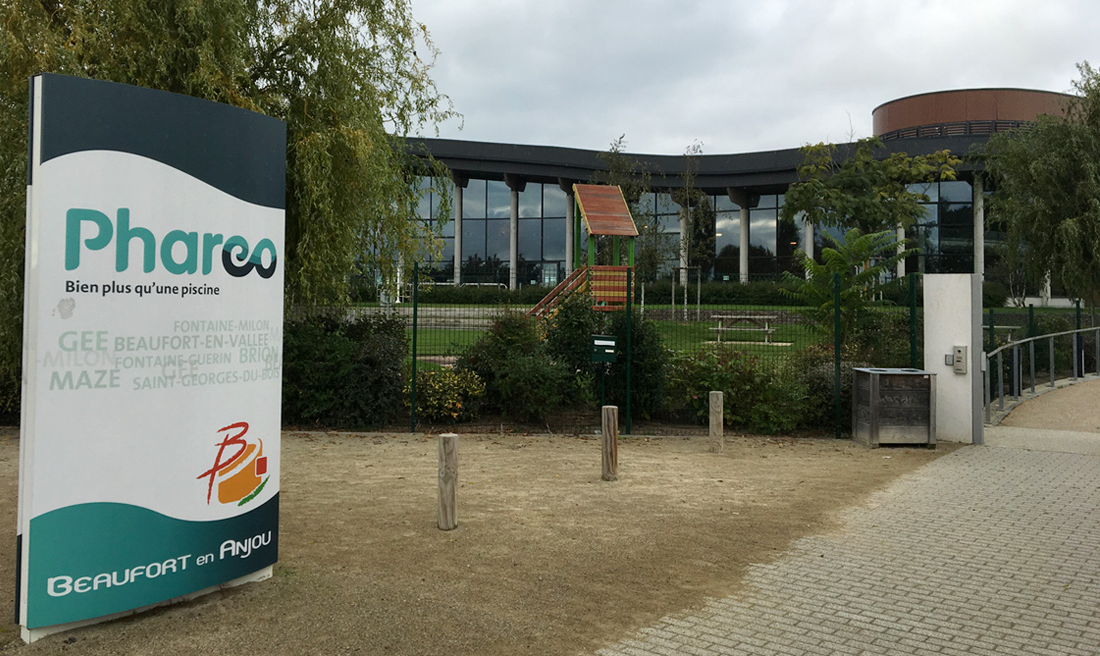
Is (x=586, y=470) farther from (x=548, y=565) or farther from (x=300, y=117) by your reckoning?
(x=300, y=117)

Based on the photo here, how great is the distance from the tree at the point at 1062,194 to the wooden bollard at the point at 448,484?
62.2 feet

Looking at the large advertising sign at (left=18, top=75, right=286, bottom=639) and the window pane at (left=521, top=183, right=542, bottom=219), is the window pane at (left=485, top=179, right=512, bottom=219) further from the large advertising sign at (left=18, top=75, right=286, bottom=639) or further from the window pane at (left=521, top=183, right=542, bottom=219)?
the large advertising sign at (left=18, top=75, right=286, bottom=639)

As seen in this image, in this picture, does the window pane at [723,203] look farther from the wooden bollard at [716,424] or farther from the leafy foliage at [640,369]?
the wooden bollard at [716,424]

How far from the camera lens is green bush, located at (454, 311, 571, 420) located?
40.4 ft

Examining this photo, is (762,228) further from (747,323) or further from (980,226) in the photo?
(747,323)

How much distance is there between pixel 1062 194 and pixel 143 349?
73.9ft

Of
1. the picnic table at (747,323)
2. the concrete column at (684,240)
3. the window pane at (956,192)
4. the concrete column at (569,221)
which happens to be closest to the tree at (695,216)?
the concrete column at (684,240)

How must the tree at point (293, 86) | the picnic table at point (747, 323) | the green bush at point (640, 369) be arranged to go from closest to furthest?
1. the tree at point (293, 86)
2. the green bush at point (640, 369)
3. the picnic table at point (747, 323)

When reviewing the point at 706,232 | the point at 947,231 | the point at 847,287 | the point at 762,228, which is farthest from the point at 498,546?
the point at 947,231

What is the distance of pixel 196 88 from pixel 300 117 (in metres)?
1.60

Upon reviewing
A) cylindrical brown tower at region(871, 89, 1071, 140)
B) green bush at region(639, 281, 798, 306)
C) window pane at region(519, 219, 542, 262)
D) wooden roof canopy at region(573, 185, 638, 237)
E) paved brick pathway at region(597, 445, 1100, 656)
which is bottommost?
paved brick pathway at region(597, 445, 1100, 656)

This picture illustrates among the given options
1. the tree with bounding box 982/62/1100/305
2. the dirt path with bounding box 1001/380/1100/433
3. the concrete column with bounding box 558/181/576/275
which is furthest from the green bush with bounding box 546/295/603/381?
the concrete column with bounding box 558/181/576/275

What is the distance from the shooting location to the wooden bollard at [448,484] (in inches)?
265

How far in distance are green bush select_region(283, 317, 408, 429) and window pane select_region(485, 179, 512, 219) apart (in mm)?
29582
